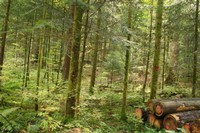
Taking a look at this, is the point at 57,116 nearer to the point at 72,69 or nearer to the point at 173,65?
the point at 72,69

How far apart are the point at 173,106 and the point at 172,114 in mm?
458

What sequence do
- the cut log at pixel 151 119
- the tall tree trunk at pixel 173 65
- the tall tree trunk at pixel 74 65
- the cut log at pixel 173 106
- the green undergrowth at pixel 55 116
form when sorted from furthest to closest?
1. the tall tree trunk at pixel 173 65
2. the cut log at pixel 151 119
3. the cut log at pixel 173 106
4. the tall tree trunk at pixel 74 65
5. the green undergrowth at pixel 55 116

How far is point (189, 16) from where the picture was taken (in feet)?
37.8

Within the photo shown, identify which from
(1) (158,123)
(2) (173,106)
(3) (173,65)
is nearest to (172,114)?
(2) (173,106)

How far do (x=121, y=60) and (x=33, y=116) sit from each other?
379 inches

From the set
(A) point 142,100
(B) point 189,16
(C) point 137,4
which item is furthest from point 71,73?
(B) point 189,16

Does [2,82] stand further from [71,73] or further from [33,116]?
[71,73]

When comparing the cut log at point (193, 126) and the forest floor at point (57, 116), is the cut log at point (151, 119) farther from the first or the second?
the cut log at point (193, 126)

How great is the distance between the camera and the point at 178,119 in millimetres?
7422

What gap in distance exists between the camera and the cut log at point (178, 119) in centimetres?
733

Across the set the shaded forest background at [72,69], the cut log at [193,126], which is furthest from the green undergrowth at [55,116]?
the cut log at [193,126]

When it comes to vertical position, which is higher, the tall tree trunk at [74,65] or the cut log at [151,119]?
the tall tree trunk at [74,65]

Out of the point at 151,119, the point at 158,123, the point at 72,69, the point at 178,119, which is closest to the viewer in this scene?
the point at 72,69

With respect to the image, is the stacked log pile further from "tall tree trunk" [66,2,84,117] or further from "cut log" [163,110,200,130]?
"tall tree trunk" [66,2,84,117]
